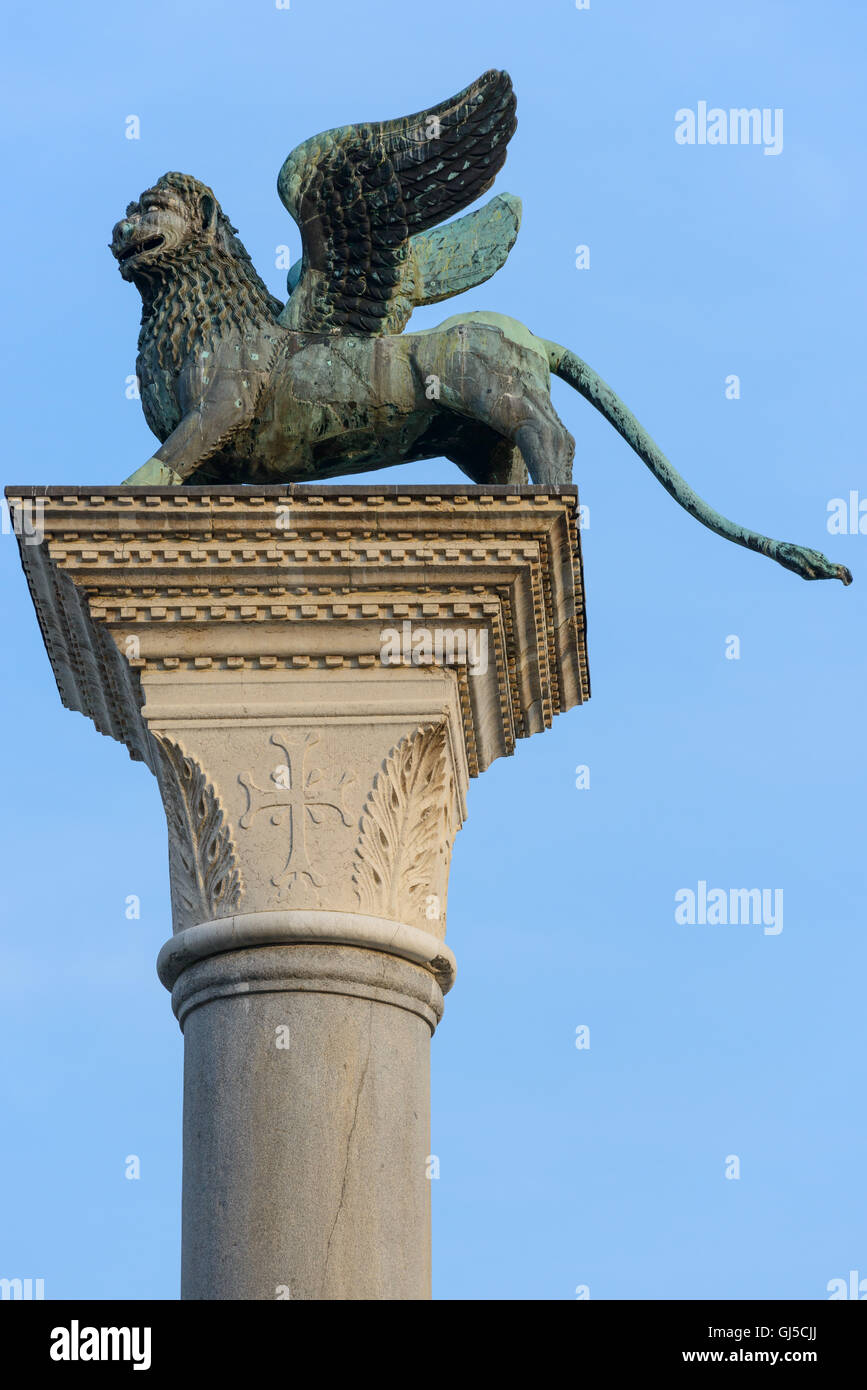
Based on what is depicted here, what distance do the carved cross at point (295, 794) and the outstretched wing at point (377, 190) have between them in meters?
2.62

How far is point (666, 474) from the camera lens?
1417 cm

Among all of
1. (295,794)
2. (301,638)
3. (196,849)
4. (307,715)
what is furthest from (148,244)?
(196,849)

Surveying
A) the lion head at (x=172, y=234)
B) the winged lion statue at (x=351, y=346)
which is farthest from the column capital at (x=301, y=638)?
the lion head at (x=172, y=234)

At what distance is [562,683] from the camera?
14.0 m

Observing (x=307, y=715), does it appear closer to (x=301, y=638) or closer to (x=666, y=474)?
(x=301, y=638)

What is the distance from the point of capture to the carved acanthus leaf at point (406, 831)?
12.5 metres

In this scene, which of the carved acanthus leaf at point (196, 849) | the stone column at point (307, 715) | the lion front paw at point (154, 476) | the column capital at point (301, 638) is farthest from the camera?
the lion front paw at point (154, 476)

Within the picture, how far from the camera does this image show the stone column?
1226 centimetres

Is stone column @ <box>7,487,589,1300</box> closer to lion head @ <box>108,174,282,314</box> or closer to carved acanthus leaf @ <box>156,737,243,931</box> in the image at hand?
carved acanthus leaf @ <box>156,737,243,931</box>

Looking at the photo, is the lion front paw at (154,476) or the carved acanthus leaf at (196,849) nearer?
the carved acanthus leaf at (196,849)

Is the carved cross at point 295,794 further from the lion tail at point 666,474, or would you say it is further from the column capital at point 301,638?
the lion tail at point 666,474

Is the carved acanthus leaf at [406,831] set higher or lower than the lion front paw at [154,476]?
lower

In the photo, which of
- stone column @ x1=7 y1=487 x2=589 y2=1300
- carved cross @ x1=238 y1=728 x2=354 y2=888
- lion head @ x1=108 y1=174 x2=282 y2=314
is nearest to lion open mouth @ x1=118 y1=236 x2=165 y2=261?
lion head @ x1=108 y1=174 x2=282 y2=314
